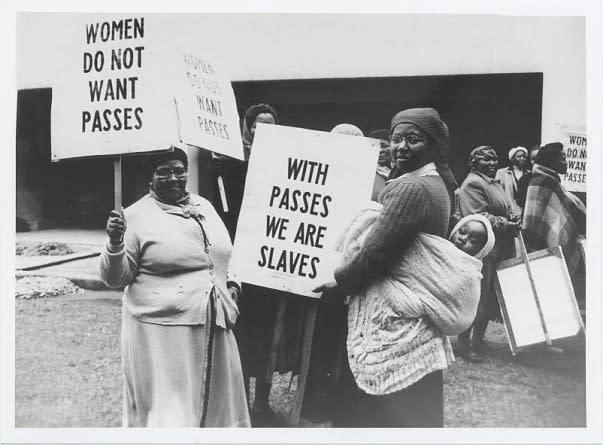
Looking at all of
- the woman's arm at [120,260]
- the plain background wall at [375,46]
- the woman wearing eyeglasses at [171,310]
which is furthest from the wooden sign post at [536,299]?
the woman's arm at [120,260]

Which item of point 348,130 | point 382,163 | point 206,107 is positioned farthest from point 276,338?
point 206,107

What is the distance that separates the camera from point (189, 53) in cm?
355

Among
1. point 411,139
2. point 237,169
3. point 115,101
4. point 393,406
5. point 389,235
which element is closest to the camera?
point 389,235

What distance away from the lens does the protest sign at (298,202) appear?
3422 mm

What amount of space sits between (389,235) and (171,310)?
1273 millimetres

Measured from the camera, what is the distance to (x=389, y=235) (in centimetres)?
299

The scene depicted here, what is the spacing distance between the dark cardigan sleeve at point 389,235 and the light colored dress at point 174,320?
798mm

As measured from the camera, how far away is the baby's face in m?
3.30

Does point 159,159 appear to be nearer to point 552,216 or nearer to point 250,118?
point 250,118

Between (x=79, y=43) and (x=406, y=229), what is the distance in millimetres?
2262

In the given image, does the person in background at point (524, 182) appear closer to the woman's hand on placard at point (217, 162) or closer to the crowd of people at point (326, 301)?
the crowd of people at point (326, 301)

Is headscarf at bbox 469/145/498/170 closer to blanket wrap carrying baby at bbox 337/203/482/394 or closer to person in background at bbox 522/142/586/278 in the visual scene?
person in background at bbox 522/142/586/278
